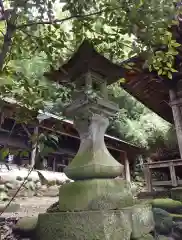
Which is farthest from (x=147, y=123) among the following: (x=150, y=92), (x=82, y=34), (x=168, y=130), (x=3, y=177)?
(x=82, y=34)

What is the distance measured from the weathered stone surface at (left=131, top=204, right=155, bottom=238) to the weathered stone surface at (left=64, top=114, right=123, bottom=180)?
479 millimetres

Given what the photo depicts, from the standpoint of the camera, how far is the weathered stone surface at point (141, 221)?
238cm

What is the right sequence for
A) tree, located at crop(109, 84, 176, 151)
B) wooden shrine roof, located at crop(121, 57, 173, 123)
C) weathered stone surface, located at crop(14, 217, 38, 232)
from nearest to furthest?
1. weathered stone surface, located at crop(14, 217, 38, 232)
2. wooden shrine roof, located at crop(121, 57, 173, 123)
3. tree, located at crop(109, 84, 176, 151)

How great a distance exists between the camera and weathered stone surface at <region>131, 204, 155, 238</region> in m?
2.38

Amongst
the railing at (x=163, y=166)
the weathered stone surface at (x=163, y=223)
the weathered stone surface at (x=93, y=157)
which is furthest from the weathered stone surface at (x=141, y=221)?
the railing at (x=163, y=166)

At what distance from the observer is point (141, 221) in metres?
2.50

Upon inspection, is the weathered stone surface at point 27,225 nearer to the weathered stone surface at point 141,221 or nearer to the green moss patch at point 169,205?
the weathered stone surface at point 141,221

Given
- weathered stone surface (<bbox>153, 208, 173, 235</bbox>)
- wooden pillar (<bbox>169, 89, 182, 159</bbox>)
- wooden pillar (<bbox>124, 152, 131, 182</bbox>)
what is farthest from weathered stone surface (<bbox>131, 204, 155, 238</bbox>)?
wooden pillar (<bbox>124, 152, 131, 182</bbox>)

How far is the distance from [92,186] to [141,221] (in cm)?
76

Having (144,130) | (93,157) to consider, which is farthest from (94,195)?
(144,130)

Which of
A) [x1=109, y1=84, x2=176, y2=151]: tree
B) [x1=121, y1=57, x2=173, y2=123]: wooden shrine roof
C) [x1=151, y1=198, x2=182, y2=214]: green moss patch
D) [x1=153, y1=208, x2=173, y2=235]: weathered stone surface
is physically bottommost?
[x1=153, y1=208, x2=173, y2=235]: weathered stone surface

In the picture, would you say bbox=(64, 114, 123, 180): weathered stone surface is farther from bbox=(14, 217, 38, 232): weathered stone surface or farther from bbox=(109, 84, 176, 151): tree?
bbox=(109, 84, 176, 151): tree

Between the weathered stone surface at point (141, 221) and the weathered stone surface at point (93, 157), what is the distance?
479 millimetres

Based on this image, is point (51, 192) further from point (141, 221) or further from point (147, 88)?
point (141, 221)
